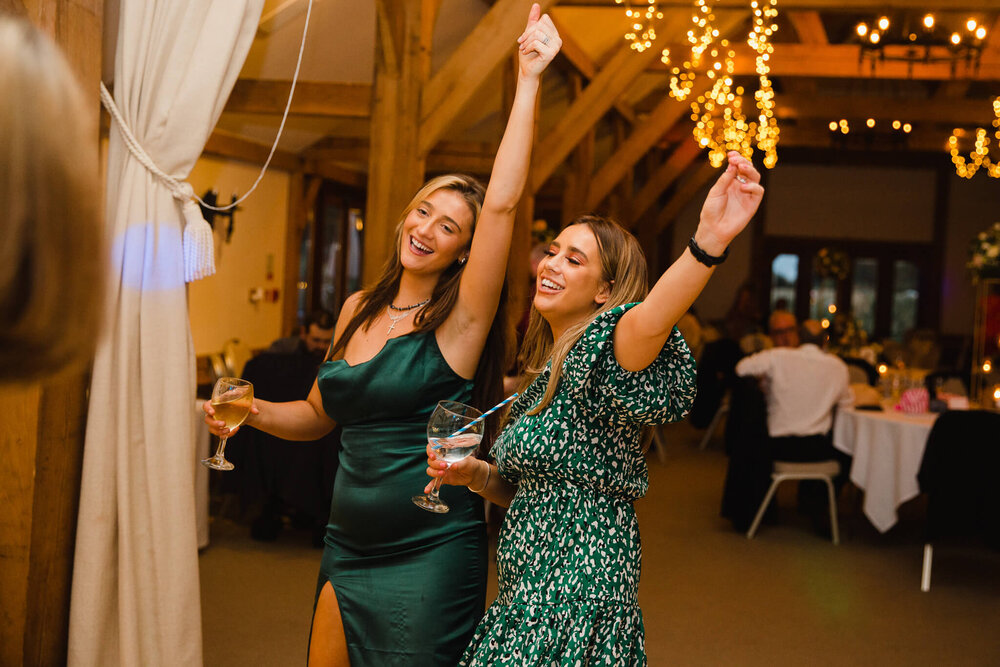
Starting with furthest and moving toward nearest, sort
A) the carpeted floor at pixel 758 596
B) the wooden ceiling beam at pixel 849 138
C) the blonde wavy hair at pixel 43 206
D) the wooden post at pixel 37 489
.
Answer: the wooden ceiling beam at pixel 849 138 < the carpeted floor at pixel 758 596 < the wooden post at pixel 37 489 < the blonde wavy hair at pixel 43 206

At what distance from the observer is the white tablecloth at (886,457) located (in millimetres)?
5469

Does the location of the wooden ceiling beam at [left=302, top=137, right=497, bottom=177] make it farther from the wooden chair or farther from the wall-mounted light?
the wooden chair

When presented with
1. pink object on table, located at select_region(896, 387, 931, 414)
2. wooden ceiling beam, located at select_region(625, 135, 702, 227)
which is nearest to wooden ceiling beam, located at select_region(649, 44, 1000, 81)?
wooden ceiling beam, located at select_region(625, 135, 702, 227)

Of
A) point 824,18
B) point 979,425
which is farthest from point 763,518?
point 824,18

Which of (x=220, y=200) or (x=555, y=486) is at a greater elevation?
(x=220, y=200)

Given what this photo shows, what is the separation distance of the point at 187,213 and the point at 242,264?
6.95 metres

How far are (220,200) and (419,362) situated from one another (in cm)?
707

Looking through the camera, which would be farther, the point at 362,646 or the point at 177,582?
the point at 177,582

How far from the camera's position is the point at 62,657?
2.60 metres

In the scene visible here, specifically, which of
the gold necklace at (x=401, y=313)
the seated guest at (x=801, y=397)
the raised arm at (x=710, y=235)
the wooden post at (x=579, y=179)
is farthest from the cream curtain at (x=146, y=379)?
the wooden post at (x=579, y=179)

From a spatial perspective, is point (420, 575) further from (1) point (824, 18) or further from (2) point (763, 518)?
(1) point (824, 18)

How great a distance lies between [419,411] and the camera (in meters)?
2.09

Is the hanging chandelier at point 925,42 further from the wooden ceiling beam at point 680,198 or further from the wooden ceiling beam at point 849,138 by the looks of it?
the wooden ceiling beam at point 680,198

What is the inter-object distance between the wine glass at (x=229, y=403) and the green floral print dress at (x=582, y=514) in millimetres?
570
